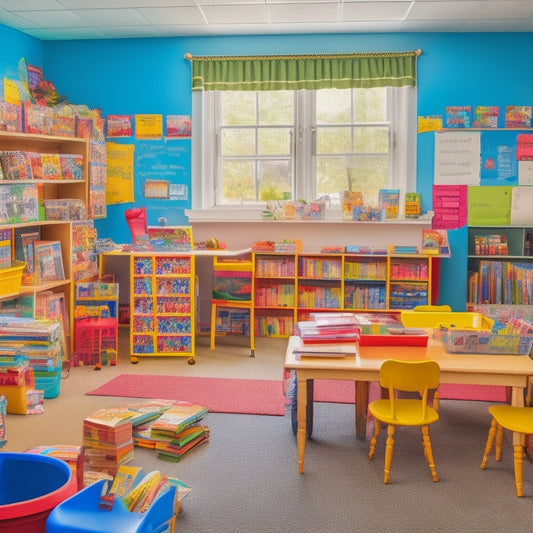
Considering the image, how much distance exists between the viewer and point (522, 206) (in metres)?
7.11

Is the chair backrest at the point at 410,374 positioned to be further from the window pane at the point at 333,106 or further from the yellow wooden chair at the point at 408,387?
the window pane at the point at 333,106

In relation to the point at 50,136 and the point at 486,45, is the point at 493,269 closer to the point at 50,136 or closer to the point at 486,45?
the point at 486,45

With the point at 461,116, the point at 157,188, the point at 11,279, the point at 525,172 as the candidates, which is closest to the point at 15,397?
the point at 11,279

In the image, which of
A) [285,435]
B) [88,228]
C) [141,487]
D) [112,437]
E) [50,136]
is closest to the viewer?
[141,487]

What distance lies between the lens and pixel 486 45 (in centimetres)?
707

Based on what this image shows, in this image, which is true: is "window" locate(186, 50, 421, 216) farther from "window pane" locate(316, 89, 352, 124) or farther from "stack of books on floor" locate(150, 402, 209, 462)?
"stack of books on floor" locate(150, 402, 209, 462)

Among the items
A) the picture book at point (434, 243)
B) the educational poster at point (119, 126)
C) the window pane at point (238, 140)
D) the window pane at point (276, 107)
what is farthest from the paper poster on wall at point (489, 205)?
the educational poster at point (119, 126)

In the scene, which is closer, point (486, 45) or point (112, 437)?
point (112, 437)

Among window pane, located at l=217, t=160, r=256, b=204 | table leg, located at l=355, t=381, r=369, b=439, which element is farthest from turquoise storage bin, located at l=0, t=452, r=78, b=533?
window pane, located at l=217, t=160, r=256, b=204

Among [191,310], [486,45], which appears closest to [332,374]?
[191,310]

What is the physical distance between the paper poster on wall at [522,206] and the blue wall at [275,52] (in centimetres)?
54

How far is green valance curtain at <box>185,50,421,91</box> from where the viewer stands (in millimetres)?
7137

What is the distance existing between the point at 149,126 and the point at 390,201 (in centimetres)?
269

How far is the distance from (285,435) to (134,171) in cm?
407
